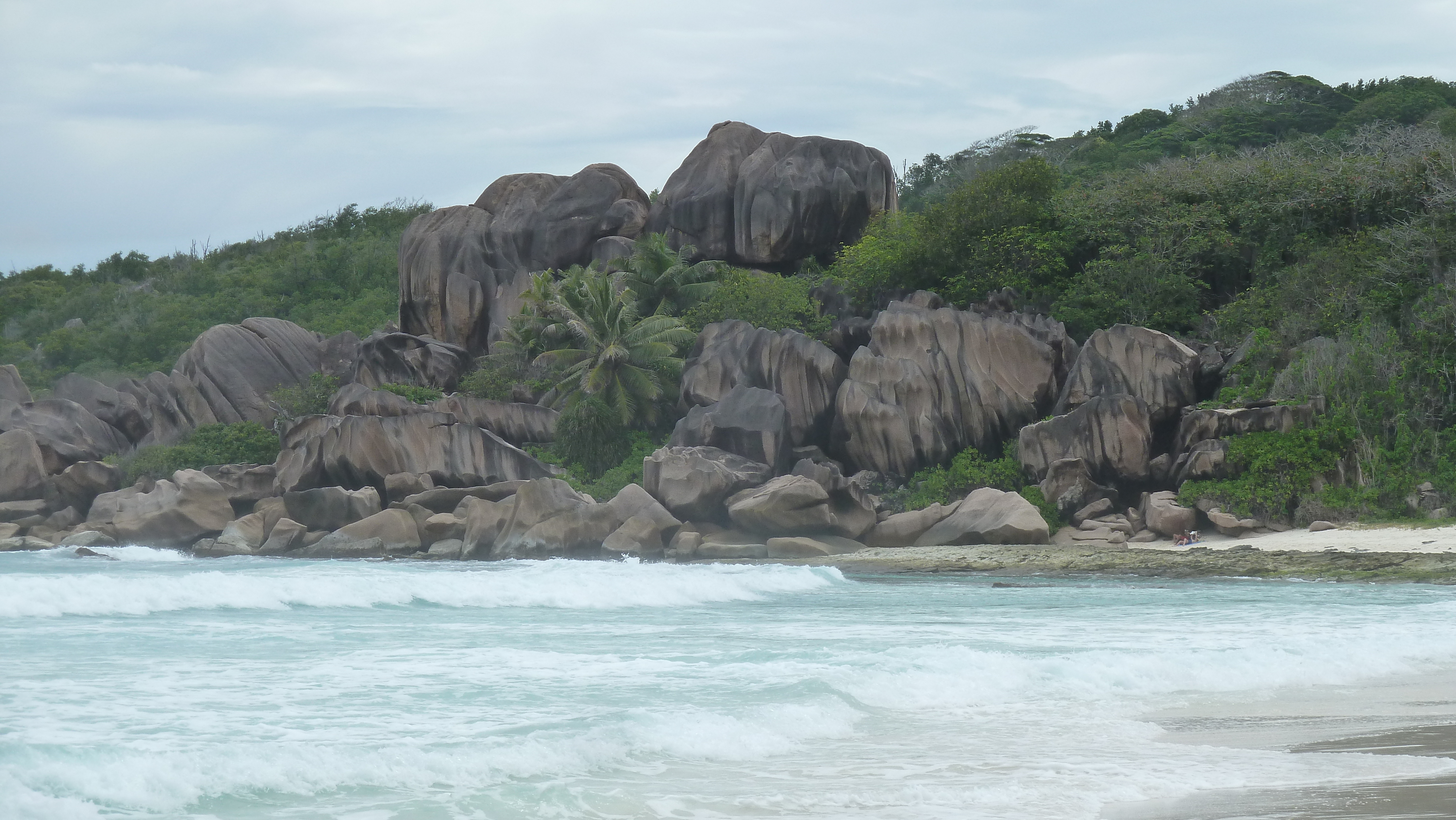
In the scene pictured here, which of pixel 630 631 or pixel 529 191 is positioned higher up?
pixel 529 191

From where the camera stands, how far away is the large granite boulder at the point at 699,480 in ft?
90.1

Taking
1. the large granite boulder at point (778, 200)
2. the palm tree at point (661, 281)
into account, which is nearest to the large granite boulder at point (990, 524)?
the palm tree at point (661, 281)

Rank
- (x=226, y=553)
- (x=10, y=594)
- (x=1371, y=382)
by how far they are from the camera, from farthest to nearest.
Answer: (x=226, y=553) < (x=1371, y=382) < (x=10, y=594)

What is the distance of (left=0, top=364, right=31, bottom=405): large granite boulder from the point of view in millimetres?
39312

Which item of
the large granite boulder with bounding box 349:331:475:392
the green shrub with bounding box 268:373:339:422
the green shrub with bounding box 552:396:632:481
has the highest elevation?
the large granite boulder with bounding box 349:331:475:392

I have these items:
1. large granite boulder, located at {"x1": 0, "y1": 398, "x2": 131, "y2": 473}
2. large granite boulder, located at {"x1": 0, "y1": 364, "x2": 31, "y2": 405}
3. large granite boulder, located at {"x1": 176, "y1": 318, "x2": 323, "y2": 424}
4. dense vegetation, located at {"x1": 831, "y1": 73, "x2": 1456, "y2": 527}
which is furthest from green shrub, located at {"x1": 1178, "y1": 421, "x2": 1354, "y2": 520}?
large granite boulder, located at {"x1": 0, "y1": 364, "x2": 31, "y2": 405}

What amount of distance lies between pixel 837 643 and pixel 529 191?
116 feet

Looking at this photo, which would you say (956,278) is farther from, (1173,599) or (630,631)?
(630,631)

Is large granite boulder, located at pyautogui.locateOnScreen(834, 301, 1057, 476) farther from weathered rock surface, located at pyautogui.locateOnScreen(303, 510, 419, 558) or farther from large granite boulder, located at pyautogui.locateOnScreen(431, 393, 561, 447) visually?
weathered rock surface, located at pyautogui.locateOnScreen(303, 510, 419, 558)

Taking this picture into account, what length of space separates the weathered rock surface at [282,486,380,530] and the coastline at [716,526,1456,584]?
1015 centimetres

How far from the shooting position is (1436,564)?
1945cm

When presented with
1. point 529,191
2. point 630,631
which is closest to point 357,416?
point 529,191

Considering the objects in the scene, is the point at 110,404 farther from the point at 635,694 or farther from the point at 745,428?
the point at 635,694

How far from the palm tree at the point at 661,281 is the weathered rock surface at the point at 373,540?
11784mm
